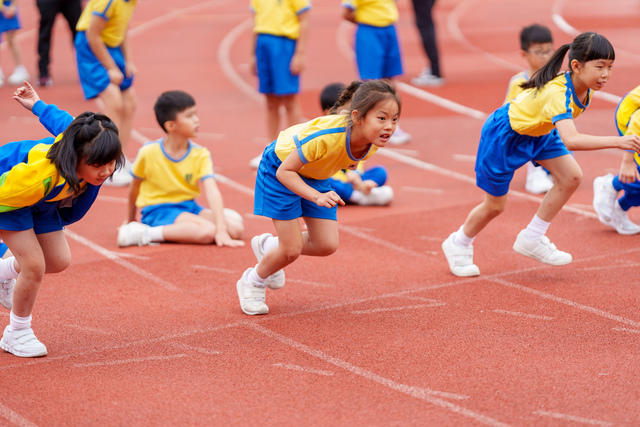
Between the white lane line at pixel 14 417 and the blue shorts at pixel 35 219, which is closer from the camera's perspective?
the white lane line at pixel 14 417

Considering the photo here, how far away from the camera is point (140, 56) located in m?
15.1

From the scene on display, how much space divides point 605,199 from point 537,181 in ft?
4.21

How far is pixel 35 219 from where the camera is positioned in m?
4.08

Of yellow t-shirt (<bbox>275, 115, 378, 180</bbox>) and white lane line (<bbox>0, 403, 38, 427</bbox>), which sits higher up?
yellow t-shirt (<bbox>275, 115, 378, 180</bbox>)

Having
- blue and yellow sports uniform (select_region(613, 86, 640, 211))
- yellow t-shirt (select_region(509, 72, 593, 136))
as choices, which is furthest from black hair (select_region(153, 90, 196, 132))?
blue and yellow sports uniform (select_region(613, 86, 640, 211))

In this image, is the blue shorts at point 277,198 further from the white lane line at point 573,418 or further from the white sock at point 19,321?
the white lane line at point 573,418

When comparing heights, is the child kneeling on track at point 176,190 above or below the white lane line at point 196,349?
above

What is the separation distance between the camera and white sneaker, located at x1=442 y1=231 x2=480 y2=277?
523cm

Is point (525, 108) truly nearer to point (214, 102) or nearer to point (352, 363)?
point (352, 363)

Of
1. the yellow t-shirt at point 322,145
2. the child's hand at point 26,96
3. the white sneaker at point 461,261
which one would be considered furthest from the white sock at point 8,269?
the white sneaker at point 461,261

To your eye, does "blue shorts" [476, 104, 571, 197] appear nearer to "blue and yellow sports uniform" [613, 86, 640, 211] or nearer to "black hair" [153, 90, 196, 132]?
"blue and yellow sports uniform" [613, 86, 640, 211]

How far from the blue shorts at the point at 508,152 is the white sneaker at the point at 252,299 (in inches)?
62.9

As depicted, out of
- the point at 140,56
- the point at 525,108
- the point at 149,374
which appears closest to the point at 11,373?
the point at 149,374

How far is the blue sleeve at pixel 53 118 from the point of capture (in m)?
4.12
